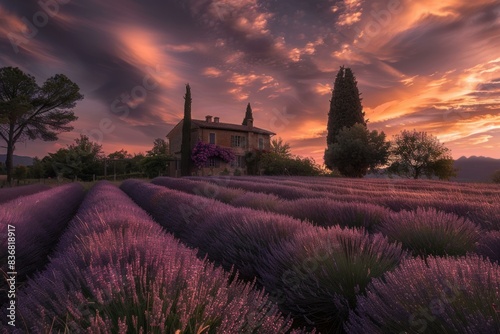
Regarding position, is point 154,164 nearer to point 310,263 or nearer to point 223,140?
A: point 223,140

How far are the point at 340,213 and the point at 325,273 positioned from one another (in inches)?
74.9

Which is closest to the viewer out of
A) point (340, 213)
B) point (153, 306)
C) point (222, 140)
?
point (153, 306)

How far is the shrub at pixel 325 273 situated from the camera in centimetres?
186

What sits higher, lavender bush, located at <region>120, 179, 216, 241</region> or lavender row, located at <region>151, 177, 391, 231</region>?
lavender row, located at <region>151, 177, 391, 231</region>

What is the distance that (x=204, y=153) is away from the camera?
123 ft

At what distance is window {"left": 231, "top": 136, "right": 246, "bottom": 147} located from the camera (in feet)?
137

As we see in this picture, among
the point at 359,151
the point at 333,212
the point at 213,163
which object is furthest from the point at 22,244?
the point at 213,163

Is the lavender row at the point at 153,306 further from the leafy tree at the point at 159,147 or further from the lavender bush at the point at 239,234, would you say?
the leafy tree at the point at 159,147

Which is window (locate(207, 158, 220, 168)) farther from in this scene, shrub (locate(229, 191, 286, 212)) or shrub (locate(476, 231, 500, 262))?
shrub (locate(476, 231, 500, 262))

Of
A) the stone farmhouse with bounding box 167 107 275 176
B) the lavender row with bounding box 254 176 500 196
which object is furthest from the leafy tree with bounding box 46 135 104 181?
the lavender row with bounding box 254 176 500 196

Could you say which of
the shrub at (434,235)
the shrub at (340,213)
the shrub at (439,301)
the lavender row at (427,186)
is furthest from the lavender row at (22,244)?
the lavender row at (427,186)

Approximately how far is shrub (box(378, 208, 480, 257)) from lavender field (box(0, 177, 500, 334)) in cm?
1

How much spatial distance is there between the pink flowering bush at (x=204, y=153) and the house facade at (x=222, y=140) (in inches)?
33.3

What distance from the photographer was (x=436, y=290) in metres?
1.11
